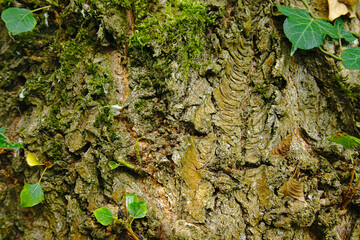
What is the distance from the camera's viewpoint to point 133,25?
1360 millimetres

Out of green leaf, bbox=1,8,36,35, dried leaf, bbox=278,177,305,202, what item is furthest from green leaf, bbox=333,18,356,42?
green leaf, bbox=1,8,36,35

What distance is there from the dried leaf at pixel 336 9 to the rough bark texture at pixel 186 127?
0.13 ft

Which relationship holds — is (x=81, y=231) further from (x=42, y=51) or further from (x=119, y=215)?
(x=42, y=51)

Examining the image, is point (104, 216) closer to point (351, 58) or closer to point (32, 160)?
point (32, 160)

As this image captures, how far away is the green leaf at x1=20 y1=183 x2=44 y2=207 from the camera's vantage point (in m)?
1.24

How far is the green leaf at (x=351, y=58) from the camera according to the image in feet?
4.09

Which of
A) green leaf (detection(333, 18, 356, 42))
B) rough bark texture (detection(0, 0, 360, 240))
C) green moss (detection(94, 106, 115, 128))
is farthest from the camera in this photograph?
green leaf (detection(333, 18, 356, 42))

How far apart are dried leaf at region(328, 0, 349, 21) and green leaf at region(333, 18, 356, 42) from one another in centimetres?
4

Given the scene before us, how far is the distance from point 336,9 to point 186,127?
3.85 ft

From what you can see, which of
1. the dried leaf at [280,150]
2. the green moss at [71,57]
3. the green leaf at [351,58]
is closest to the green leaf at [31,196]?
the green moss at [71,57]

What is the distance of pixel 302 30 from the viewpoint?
50.4 inches

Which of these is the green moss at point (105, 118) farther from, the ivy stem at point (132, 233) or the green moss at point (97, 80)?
the ivy stem at point (132, 233)

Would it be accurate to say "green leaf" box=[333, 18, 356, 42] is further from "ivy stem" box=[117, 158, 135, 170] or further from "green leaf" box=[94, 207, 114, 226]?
"green leaf" box=[94, 207, 114, 226]

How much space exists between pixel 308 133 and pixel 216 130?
55 centimetres
